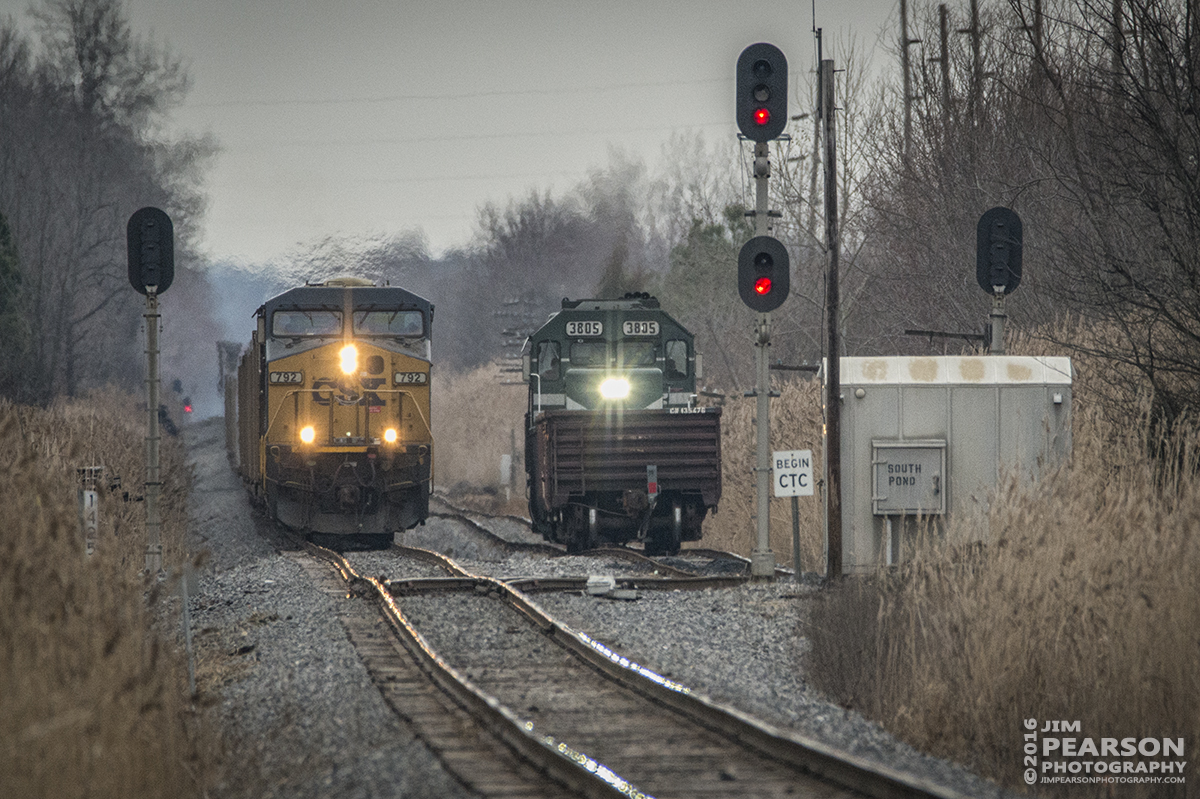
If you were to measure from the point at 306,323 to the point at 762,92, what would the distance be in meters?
8.76

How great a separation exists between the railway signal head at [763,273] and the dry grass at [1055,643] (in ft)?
13.4

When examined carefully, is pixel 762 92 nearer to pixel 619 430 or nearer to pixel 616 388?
pixel 619 430

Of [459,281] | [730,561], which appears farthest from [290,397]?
[459,281]

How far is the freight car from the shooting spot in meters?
16.3

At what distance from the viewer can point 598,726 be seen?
6.93 meters

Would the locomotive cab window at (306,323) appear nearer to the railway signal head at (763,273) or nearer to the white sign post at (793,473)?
the railway signal head at (763,273)

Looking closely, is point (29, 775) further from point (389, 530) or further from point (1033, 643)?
point (389, 530)

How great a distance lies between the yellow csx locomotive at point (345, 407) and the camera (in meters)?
18.0

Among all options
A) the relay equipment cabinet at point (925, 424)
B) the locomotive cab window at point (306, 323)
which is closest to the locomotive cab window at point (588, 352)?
the locomotive cab window at point (306, 323)

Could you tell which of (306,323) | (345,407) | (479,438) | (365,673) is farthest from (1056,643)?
(479,438)

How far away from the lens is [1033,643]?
7.11 meters

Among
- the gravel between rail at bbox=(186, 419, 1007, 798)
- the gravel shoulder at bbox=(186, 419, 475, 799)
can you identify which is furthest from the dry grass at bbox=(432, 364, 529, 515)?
the gravel shoulder at bbox=(186, 419, 475, 799)

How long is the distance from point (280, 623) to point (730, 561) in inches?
252

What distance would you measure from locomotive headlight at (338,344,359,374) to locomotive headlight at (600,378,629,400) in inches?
141
